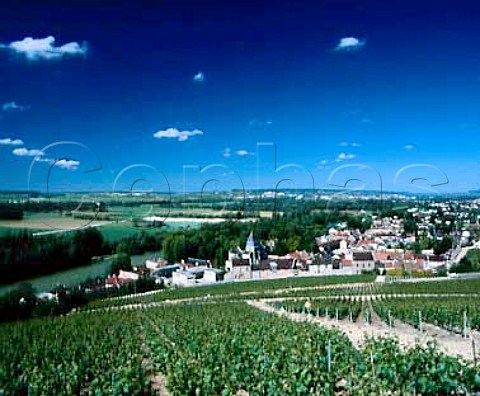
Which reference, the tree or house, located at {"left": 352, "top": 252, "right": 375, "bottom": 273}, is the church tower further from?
the tree

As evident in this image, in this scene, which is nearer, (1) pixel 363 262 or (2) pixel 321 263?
(1) pixel 363 262

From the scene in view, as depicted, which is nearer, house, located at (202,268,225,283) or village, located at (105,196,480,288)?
village, located at (105,196,480,288)

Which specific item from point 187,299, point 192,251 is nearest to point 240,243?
point 192,251

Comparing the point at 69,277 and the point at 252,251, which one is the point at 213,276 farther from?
the point at 69,277

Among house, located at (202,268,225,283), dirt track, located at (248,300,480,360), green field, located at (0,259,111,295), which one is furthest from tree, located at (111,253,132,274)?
dirt track, located at (248,300,480,360)

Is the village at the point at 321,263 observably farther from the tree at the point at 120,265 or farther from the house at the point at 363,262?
the tree at the point at 120,265

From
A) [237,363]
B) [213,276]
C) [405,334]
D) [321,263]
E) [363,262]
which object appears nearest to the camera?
[237,363]

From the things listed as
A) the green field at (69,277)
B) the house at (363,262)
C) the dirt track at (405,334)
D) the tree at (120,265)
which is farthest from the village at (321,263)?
the dirt track at (405,334)

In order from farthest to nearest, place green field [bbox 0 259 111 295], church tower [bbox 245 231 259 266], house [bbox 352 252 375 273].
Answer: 1. church tower [bbox 245 231 259 266]
2. house [bbox 352 252 375 273]
3. green field [bbox 0 259 111 295]

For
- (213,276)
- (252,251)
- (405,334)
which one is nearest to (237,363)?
(405,334)

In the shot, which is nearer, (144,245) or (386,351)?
(386,351)

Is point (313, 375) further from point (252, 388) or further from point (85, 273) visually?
point (85, 273)
